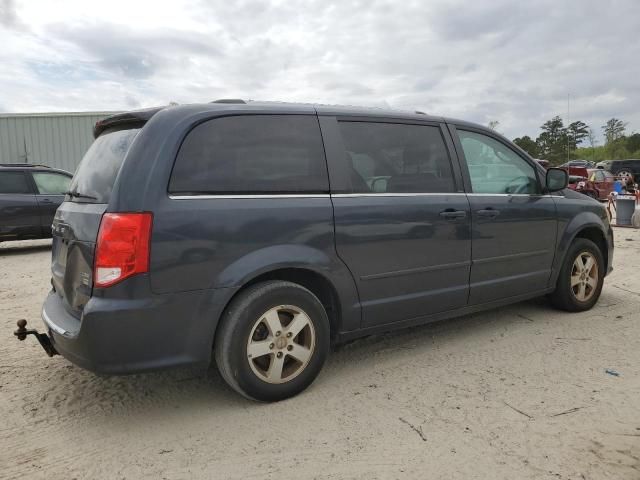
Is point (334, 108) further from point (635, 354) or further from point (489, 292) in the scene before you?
point (635, 354)

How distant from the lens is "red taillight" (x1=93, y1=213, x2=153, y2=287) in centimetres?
254

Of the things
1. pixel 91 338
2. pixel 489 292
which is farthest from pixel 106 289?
pixel 489 292

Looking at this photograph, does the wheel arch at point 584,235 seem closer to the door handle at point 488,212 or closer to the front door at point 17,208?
the door handle at point 488,212

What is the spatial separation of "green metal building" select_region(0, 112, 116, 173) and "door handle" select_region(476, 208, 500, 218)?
56.2 ft

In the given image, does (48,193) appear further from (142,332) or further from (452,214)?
(452,214)

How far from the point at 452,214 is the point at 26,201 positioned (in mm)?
8205

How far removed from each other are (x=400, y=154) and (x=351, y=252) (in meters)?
0.86

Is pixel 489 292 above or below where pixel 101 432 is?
above

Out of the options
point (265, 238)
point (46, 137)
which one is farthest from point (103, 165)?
point (46, 137)

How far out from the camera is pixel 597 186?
19.1 m

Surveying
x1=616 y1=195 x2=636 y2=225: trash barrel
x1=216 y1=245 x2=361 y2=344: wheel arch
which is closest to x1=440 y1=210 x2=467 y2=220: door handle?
x1=216 y1=245 x2=361 y2=344: wheel arch

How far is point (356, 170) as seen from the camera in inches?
132

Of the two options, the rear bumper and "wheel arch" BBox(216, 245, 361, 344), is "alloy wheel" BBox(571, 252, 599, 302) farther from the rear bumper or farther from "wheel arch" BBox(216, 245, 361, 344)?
the rear bumper

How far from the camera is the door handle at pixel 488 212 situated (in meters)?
3.90
